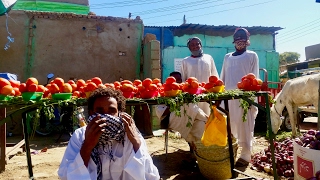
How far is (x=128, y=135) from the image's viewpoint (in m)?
2.01

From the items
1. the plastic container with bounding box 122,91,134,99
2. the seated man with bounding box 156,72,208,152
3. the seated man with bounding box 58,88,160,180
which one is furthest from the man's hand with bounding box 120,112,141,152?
the seated man with bounding box 156,72,208,152

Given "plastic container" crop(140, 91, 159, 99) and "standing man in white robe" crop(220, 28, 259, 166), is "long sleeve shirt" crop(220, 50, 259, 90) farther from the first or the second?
"plastic container" crop(140, 91, 159, 99)

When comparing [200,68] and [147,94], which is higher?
[200,68]

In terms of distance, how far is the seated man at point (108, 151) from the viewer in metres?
1.88

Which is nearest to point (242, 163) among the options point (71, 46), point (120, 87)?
point (120, 87)

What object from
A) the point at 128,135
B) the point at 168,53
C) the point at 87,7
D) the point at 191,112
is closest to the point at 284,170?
the point at 191,112

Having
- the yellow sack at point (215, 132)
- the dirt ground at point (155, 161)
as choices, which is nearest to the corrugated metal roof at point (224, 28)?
the dirt ground at point (155, 161)

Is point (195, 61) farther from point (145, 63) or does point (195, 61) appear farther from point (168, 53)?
point (168, 53)

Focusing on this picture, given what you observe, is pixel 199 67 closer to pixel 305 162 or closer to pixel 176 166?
pixel 176 166

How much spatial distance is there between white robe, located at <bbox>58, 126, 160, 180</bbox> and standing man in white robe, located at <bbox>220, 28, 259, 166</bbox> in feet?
10.4

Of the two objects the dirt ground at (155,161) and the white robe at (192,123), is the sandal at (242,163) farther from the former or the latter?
the white robe at (192,123)

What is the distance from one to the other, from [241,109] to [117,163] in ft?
11.1

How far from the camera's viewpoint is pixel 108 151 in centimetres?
203

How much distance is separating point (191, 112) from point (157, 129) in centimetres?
478
